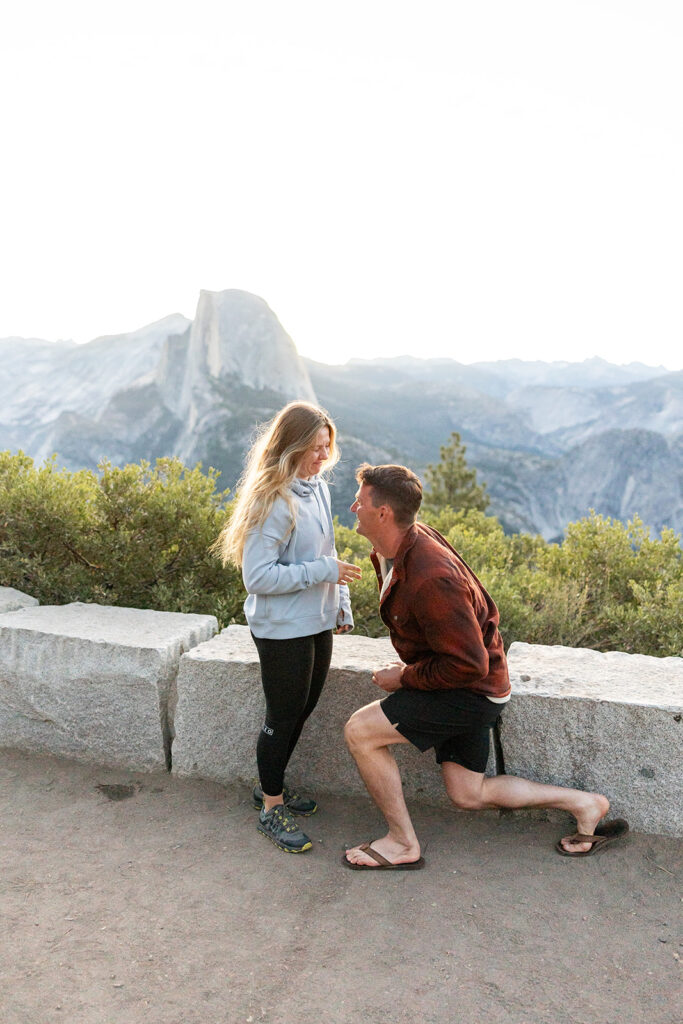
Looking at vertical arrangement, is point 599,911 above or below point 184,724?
below

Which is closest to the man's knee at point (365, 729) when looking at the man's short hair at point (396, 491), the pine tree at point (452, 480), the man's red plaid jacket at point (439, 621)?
the man's red plaid jacket at point (439, 621)

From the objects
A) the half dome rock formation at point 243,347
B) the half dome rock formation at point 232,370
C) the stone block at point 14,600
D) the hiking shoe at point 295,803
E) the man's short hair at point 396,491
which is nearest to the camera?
the man's short hair at point 396,491

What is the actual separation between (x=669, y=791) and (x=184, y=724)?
86.3 inches

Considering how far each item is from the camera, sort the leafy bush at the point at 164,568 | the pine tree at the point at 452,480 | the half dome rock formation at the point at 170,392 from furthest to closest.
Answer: the half dome rock formation at the point at 170,392
the pine tree at the point at 452,480
the leafy bush at the point at 164,568

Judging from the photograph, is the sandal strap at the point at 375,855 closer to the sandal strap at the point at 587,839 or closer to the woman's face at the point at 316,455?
the sandal strap at the point at 587,839

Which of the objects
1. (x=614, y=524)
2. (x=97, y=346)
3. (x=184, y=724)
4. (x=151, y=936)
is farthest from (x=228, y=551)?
(x=97, y=346)

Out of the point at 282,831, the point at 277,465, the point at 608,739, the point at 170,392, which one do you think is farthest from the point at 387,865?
the point at 170,392

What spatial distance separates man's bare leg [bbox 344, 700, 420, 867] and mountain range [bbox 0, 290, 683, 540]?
58240 millimetres

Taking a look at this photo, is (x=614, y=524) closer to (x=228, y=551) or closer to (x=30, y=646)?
(x=228, y=551)

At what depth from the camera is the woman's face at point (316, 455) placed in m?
3.08

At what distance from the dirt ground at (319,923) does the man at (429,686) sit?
0.15 meters

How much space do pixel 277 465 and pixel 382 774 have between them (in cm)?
130

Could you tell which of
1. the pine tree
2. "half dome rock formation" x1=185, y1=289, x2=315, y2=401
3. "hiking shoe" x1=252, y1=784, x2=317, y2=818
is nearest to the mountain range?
"half dome rock formation" x1=185, y1=289, x2=315, y2=401

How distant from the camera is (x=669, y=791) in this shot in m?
3.05
